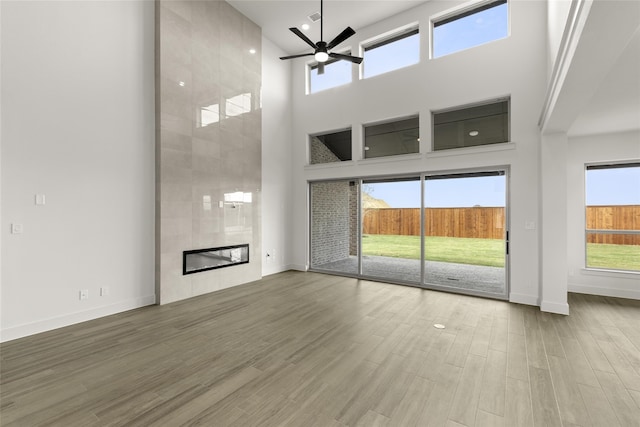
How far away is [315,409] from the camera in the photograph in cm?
205

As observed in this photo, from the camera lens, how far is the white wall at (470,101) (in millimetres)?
4414

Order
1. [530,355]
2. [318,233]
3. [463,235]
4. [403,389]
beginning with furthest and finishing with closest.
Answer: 1. [318,233]
2. [463,235]
3. [530,355]
4. [403,389]

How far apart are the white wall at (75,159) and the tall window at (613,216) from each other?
7.74 m

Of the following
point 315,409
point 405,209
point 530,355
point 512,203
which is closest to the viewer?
point 315,409

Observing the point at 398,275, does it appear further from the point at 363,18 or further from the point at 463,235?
the point at 363,18

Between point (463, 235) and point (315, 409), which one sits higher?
point (463, 235)

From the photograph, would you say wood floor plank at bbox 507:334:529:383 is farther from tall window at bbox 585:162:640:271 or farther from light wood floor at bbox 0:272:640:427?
tall window at bbox 585:162:640:271

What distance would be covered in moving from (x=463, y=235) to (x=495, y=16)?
152 inches

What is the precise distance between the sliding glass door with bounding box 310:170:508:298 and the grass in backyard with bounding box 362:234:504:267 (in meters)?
0.02

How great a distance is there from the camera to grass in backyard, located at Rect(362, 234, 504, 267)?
4.91 metres

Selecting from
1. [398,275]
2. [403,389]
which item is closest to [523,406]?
[403,389]

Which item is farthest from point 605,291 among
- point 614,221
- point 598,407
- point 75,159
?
point 75,159

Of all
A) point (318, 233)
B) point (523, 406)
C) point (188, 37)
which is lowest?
point (523, 406)

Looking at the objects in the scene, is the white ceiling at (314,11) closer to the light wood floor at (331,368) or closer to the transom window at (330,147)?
the transom window at (330,147)
